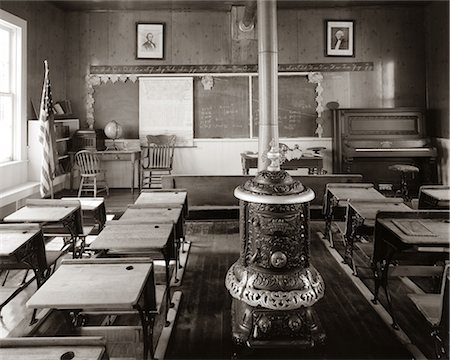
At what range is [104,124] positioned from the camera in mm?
8773

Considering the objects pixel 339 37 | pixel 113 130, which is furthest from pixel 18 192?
pixel 339 37

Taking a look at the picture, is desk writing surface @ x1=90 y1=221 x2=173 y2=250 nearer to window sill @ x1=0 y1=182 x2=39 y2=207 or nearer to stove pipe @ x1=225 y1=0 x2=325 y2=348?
stove pipe @ x1=225 y1=0 x2=325 y2=348

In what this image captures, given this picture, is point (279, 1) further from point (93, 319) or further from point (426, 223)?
point (93, 319)

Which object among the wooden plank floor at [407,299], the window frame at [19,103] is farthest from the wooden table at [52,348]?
the window frame at [19,103]

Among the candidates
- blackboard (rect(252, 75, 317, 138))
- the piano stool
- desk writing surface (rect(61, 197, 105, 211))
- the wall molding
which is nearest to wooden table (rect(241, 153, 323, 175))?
the piano stool

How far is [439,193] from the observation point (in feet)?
13.9

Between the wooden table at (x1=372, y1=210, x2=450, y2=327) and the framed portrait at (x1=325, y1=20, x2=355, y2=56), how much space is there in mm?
6127

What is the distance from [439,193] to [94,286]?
3424 millimetres

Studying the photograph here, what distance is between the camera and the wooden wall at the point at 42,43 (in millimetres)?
6891

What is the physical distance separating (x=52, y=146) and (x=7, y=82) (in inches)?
48.1

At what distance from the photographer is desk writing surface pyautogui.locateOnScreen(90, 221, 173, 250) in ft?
9.32

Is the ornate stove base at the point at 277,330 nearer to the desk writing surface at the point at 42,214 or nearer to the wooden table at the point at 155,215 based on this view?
the wooden table at the point at 155,215

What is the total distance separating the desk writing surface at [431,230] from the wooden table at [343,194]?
1005 mm

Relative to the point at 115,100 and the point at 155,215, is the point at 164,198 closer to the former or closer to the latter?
the point at 155,215
